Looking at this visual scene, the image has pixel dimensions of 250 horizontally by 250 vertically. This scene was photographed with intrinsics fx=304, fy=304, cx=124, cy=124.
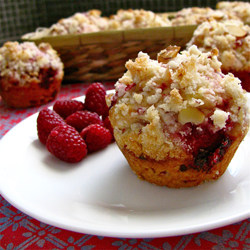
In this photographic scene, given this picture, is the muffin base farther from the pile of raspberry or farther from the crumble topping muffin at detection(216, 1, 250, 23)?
the crumble topping muffin at detection(216, 1, 250, 23)

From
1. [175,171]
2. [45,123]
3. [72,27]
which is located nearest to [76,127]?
[45,123]

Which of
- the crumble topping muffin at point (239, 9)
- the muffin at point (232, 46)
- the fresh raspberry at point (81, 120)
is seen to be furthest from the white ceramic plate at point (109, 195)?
the crumble topping muffin at point (239, 9)

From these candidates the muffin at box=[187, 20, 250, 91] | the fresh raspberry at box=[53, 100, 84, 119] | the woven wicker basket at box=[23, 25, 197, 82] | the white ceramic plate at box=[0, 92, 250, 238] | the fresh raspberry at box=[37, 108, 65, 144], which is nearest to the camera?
the white ceramic plate at box=[0, 92, 250, 238]

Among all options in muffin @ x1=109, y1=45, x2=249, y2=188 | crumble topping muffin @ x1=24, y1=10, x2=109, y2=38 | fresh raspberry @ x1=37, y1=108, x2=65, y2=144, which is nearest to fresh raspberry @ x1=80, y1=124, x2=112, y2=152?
fresh raspberry @ x1=37, y1=108, x2=65, y2=144

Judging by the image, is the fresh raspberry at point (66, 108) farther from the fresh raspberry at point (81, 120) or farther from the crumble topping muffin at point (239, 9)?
the crumble topping muffin at point (239, 9)

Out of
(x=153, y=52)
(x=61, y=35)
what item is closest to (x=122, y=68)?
(x=153, y=52)

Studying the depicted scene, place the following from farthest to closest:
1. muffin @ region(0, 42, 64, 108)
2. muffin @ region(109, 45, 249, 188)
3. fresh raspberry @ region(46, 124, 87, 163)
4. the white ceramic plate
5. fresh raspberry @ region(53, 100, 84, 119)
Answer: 1. muffin @ region(0, 42, 64, 108)
2. fresh raspberry @ region(53, 100, 84, 119)
3. fresh raspberry @ region(46, 124, 87, 163)
4. muffin @ region(109, 45, 249, 188)
5. the white ceramic plate

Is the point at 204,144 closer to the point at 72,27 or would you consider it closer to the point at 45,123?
the point at 45,123
